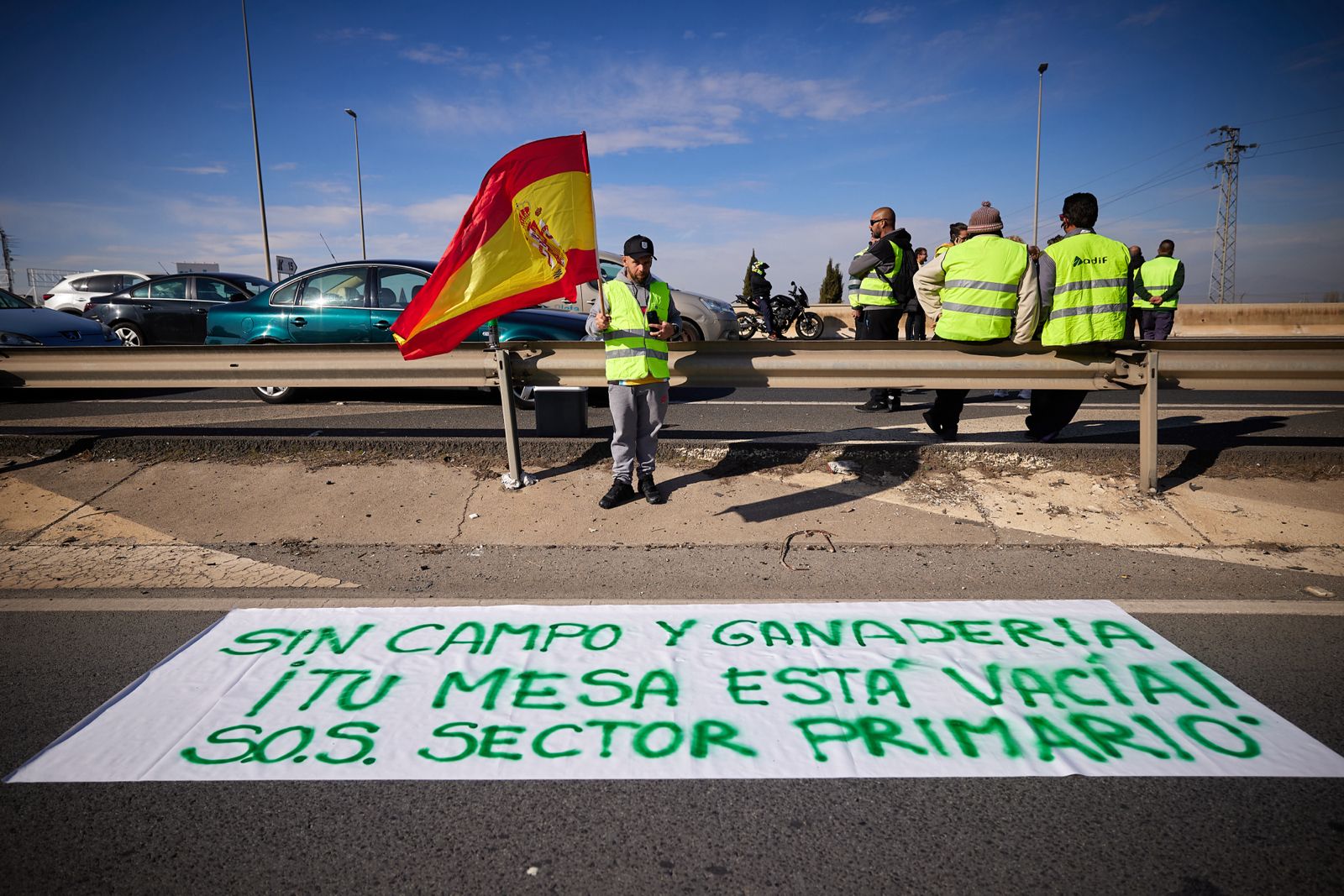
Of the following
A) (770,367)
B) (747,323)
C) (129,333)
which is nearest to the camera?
(770,367)

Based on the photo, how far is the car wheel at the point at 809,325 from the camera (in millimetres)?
17781

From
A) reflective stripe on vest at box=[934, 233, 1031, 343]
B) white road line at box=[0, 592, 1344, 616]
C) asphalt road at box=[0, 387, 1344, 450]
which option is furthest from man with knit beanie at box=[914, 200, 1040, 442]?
white road line at box=[0, 592, 1344, 616]

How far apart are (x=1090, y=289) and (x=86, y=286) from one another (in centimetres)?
2236

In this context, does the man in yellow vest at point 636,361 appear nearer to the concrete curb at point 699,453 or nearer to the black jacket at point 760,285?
the concrete curb at point 699,453

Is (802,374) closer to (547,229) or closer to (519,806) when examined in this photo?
(547,229)

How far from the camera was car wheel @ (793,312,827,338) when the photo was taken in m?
17.8

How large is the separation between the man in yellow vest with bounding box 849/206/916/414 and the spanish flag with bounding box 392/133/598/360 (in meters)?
3.26

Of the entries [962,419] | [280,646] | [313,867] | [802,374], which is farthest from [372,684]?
[962,419]

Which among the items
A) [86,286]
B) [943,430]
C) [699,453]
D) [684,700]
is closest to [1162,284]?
[943,430]

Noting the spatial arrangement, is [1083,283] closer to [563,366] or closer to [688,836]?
[563,366]

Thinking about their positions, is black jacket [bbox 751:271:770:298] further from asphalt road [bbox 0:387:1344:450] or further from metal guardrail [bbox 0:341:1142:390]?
metal guardrail [bbox 0:341:1142:390]

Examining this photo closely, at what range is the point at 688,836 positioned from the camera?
2.22 m

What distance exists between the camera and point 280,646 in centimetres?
342

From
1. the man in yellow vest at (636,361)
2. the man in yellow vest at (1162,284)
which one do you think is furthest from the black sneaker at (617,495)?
the man in yellow vest at (1162,284)
